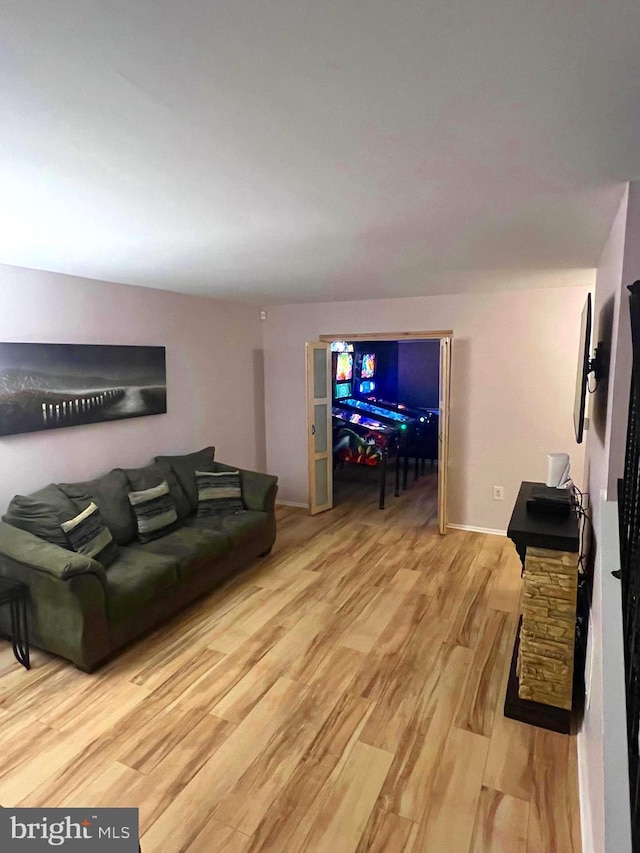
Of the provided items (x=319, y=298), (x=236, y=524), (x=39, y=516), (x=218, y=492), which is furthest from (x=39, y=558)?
(x=319, y=298)

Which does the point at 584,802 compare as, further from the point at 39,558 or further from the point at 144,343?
the point at 144,343

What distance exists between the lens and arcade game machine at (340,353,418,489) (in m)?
6.82

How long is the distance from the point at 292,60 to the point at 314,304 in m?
4.46

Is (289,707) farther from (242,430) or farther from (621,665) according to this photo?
(242,430)

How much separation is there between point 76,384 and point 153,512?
1.11 meters

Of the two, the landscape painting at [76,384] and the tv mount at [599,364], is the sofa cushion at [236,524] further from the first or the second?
the tv mount at [599,364]

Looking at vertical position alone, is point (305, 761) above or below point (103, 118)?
below

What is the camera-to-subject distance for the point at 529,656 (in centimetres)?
235

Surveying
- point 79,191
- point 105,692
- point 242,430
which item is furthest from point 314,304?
point 105,692

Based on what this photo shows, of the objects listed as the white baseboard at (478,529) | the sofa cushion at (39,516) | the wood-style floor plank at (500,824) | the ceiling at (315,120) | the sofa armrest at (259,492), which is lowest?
the wood-style floor plank at (500,824)

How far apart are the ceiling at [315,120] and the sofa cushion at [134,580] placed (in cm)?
194

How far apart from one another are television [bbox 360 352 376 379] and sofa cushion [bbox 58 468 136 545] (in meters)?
5.38

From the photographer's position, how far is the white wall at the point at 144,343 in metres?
3.24

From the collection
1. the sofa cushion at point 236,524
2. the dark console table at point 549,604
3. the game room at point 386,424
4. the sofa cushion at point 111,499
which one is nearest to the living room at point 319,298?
the dark console table at point 549,604
